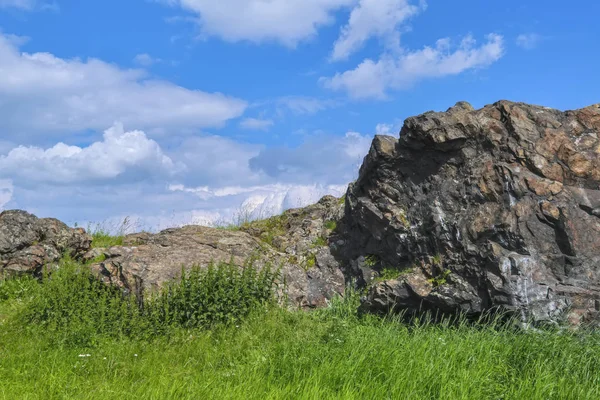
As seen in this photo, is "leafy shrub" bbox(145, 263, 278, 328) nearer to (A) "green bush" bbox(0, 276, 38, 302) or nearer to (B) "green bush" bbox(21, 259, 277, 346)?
(B) "green bush" bbox(21, 259, 277, 346)

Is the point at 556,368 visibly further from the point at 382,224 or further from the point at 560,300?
the point at 382,224

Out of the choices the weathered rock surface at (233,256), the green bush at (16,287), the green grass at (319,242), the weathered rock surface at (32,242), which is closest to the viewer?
the weathered rock surface at (233,256)

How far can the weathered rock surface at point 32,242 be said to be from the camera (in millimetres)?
15664

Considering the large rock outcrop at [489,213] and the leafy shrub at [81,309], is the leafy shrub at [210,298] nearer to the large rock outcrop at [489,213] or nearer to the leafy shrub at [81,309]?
the leafy shrub at [81,309]

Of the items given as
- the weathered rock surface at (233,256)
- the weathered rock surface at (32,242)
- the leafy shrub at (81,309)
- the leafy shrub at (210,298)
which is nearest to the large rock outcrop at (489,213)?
the weathered rock surface at (233,256)

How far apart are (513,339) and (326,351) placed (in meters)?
3.09

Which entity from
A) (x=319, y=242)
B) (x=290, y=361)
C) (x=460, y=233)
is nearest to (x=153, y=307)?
(x=290, y=361)

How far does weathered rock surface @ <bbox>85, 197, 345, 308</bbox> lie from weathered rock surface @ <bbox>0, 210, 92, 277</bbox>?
2.31ft

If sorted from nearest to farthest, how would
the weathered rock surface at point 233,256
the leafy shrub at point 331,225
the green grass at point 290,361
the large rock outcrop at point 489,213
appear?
the green grass at point 290,361 → the large rock outcrop at point 489,213 → the weathered rock surface at point 233,256 → the leafy shrub at point 331,225

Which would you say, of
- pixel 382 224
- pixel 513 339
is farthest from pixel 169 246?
pixel 513 339

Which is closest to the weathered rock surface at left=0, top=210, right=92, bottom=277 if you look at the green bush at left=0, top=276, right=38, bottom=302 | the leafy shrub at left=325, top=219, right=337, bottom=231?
the green bush at left=0, top=276, right=38, bottom=302

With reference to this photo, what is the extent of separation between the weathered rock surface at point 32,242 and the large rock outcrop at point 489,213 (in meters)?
8.57

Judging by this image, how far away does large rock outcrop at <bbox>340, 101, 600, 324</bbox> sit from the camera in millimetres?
10125

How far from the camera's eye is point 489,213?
10.9 metres
